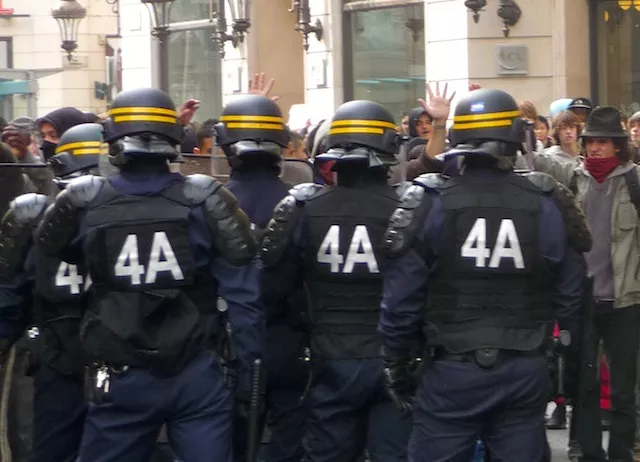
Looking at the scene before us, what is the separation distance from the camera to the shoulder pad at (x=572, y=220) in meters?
6.11

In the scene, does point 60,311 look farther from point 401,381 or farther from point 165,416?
point 401,381

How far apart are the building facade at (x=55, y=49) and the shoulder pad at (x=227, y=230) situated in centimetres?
3217

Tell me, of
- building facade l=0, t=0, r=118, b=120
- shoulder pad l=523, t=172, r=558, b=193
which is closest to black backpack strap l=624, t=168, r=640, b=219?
shoulder pad l=523, t=172, r=558, b=193

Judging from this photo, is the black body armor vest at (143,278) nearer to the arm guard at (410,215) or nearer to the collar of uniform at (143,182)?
the collar of uniform at (143,182)

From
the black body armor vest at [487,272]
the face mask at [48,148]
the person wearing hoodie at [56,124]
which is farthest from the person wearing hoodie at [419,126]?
the black body armor vest at [487,272]

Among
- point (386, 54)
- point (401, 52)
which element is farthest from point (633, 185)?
point (386, 54)

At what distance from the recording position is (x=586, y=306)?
6.60 meters

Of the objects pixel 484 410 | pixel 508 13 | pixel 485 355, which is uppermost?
pixel 508 13

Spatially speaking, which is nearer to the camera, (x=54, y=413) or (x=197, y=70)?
(x=54, y=413)

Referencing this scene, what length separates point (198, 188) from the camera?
19.7ft

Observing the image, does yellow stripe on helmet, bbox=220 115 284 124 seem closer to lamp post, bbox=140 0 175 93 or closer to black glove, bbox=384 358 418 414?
black glove, bbox=384 358 418 414

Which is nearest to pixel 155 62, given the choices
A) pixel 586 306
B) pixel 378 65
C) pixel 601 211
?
pixel 378 65

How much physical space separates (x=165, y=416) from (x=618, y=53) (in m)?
11.6

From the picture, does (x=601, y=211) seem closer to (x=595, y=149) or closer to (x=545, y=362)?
(x=595, y=149)
